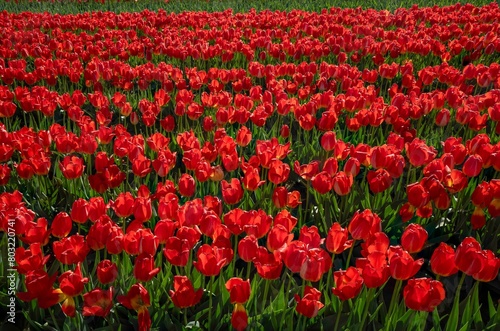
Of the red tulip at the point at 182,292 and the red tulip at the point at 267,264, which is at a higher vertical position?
the red tulip at the point at 267,264

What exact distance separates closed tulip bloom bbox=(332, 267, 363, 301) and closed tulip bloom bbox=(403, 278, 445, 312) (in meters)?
0.15

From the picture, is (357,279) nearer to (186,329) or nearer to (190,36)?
(186,329)

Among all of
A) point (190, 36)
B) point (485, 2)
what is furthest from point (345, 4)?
point (190, 36)

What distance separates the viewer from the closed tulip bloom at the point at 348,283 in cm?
172

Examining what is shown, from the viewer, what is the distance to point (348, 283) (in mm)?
1726

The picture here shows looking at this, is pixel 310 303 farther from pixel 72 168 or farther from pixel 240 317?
pixel 72 168

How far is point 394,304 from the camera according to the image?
77.6 inches

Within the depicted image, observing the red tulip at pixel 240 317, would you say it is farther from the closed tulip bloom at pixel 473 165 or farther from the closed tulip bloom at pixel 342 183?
the closed tulip bloom at pixel 473 165

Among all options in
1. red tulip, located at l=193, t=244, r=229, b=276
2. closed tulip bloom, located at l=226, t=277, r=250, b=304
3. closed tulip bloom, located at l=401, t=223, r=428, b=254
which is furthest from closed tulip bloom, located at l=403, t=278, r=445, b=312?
red tulip, located at l=193, t=244, r=229, b=276

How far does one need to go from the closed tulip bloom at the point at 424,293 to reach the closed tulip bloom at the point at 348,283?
153mm

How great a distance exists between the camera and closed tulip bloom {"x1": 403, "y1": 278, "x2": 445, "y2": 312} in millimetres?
1636

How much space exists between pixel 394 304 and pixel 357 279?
0.34m

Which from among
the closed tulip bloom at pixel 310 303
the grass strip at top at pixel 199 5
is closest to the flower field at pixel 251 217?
the closed tulip bloom at pixel 310 303

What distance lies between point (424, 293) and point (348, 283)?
9.1 inches
